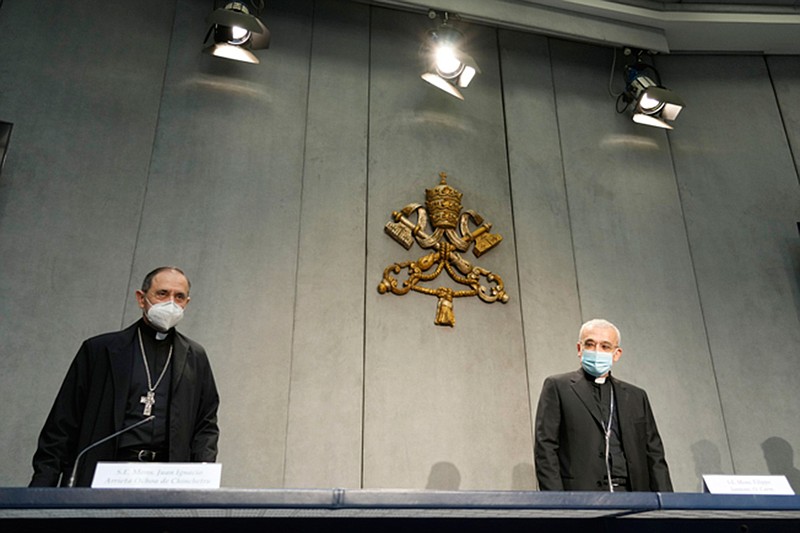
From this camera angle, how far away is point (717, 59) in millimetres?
5719

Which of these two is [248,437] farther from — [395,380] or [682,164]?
[682,164]

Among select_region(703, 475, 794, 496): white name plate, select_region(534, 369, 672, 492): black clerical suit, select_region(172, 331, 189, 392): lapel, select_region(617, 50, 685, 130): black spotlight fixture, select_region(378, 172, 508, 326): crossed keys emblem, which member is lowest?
select_region(703, 475, 794, 496): white name plate

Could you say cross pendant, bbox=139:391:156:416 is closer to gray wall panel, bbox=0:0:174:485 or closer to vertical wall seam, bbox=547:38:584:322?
gray wall panel, bbox=0:0:174:485

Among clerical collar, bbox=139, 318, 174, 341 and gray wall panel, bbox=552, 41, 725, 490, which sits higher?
gray wall panel, bbox=552, 41, 725, 490

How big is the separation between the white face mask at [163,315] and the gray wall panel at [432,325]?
155cm

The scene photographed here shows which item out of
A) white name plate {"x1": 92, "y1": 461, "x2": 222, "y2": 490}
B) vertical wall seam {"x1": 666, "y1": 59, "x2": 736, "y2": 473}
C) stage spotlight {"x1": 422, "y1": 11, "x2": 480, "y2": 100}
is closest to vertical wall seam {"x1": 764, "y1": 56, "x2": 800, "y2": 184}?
vertical wall seam {"x1": 666, "y1": 59, "x2": 736, "y2": 473}

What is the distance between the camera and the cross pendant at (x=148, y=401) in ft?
8.35

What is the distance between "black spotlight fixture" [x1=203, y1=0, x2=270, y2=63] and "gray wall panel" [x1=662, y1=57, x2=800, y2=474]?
3118 millimetres

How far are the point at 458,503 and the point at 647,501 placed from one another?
460 millimetres

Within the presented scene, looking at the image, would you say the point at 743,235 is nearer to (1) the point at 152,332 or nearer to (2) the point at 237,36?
(2) the point at 237,36

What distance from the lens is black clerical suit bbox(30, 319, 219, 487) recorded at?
8.02 feet

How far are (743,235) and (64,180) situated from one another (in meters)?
4.44

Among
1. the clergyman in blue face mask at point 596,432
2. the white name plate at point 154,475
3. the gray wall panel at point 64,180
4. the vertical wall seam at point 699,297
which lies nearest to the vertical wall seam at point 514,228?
the clergyman in blue face mask at point 596,432

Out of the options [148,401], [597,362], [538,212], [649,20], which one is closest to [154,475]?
[148,401]
